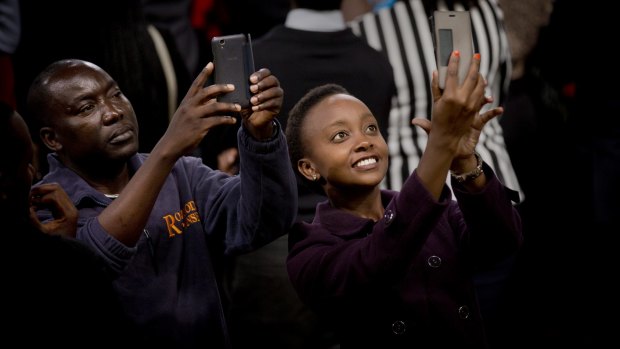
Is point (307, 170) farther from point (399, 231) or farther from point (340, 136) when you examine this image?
point (399, 231)

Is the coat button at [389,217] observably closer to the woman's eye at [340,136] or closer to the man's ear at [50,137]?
the woman's eye at [340,136]

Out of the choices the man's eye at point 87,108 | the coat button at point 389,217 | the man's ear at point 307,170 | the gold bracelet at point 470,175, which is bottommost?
the man's ear at point 307,170

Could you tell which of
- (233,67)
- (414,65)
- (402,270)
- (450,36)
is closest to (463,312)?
(402,270)

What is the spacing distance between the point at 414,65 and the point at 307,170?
805mm

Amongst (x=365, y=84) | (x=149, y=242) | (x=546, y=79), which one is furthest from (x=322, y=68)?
(x=546, y=79)

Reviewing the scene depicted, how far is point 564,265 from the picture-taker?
16.0 ft

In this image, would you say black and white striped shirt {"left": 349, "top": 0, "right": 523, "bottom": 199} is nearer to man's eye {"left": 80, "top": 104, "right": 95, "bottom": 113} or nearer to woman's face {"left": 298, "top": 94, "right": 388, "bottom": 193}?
woman's face {"left": 298, "top": 94, "right": 388, "bottom": 193}

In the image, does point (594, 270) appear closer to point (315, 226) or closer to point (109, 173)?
point (315, 226)

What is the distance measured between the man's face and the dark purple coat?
49 cm

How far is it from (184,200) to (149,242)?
0.16 metres

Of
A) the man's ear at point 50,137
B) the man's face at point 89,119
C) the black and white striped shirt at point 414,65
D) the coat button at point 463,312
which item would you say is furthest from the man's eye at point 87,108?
the black and white striped shirt at point 414,65

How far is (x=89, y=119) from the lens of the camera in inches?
91.4

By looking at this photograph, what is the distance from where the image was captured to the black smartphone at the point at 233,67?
217cm

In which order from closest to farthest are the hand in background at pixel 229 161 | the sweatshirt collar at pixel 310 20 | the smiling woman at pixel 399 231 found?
the smiling woman at pixel 399 231, the sweatshirt collar at pixel 310 20, the hand in background at pixel 229 161
